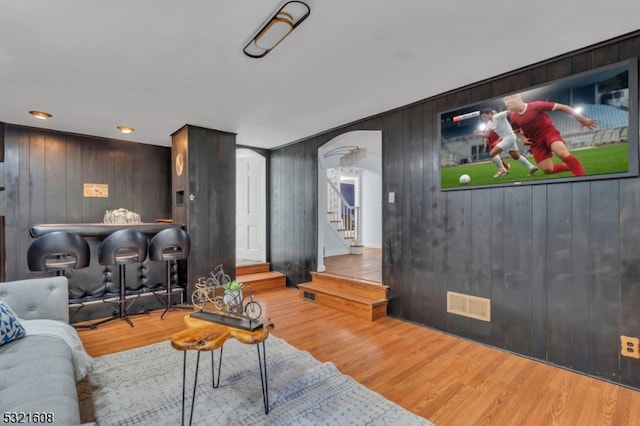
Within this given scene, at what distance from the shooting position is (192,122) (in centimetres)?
404

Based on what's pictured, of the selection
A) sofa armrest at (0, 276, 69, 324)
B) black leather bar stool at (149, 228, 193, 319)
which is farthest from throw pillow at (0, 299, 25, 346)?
black leather bar stool at (149, 228, 193, 319)

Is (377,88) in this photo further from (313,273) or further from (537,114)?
(313,273)

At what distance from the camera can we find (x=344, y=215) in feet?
25.2

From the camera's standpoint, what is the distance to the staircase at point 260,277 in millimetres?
4844

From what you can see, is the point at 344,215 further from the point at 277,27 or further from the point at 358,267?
the point at 277,27

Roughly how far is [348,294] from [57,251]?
10.5 feet

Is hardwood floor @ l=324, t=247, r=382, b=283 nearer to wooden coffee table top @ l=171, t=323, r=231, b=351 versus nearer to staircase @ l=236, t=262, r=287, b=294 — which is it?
staircase @ l=236, t=262, r=287, b=294

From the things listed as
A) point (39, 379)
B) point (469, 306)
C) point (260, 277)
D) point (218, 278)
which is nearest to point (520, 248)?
point (469, 306)

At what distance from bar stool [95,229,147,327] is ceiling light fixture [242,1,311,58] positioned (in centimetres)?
243

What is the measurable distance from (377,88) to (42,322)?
3.39m

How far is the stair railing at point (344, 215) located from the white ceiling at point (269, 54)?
3978mm

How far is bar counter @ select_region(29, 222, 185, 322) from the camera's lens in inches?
133

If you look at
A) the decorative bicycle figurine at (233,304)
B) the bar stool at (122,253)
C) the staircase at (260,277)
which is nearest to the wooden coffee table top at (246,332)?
the decorative bicycle figurine at (233,304)

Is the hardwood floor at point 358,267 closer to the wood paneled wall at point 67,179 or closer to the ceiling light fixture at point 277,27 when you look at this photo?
the ceiling light fixture at point 277,27
